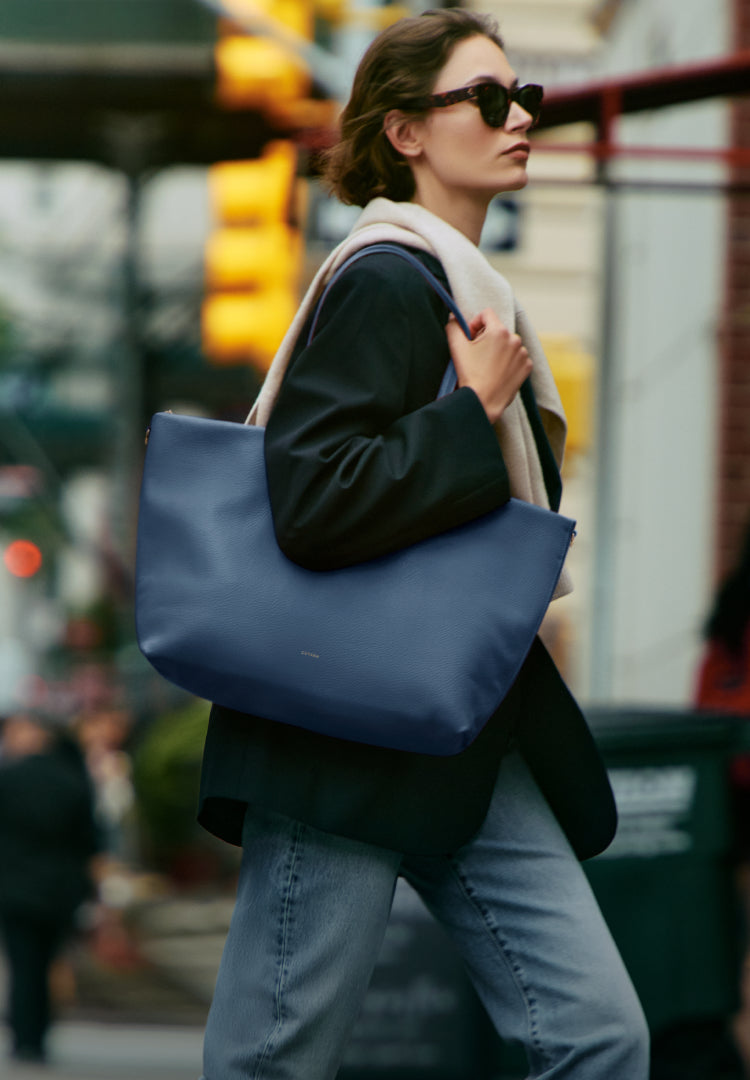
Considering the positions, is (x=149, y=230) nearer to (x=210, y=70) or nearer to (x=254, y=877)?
(x=210, y=70)

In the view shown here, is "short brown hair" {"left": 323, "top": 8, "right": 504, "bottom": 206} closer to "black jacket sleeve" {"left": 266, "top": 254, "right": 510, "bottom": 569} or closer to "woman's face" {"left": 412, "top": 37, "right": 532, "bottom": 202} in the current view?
"woman's face" {"left": 412, "top": 37, "right": 532, "bottom": 202}

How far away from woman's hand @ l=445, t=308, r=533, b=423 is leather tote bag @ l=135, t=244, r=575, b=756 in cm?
15

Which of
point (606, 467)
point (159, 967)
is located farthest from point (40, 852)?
point (606, 467)

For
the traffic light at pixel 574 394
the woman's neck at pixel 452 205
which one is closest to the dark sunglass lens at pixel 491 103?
the woman's neck at pixel 452 205

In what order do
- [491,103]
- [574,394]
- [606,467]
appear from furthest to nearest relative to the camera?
1. [574,394]
2. [606,467]
3. [491,103]

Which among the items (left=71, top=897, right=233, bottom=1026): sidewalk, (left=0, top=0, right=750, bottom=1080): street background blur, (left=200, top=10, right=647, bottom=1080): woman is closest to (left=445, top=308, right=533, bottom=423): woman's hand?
(left=200, top=10, right=647, bottom=1080): woman

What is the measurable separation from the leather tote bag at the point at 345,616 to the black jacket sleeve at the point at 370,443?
0.03 m

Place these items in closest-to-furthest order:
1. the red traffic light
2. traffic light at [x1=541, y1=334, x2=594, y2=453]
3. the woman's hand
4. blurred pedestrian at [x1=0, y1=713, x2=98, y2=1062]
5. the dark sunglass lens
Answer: the woman's hand, the dark sunglass lens, traffic light at [x1=541, y1=334, x2=594, y2=453], blurred pedestrian at [x1=0, y1=713, x2=98, y2=1062], the red traffic light

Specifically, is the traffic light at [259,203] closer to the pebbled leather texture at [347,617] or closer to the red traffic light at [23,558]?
the pebbled leather texture at [347,617]

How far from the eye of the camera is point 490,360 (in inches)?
88.4

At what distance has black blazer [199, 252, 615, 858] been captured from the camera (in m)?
2.14

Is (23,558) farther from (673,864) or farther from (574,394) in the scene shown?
(673,864)

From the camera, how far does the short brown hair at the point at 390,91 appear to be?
8.02ft

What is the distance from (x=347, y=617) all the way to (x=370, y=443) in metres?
0.21
